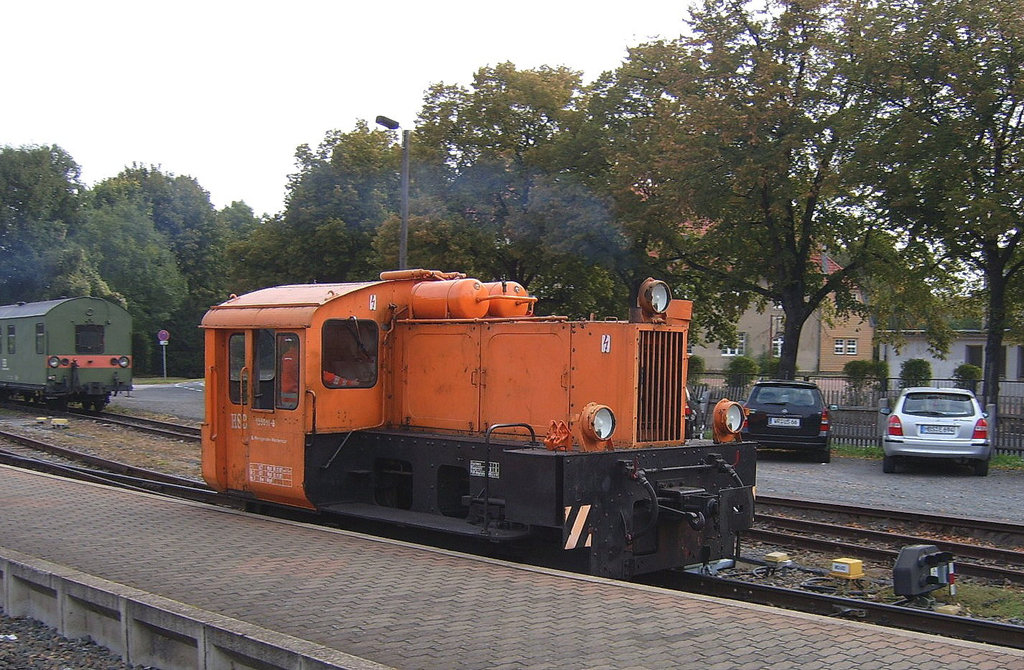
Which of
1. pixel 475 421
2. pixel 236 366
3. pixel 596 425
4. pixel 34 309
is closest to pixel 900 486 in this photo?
pixel 475 421

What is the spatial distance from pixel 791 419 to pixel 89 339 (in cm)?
1940

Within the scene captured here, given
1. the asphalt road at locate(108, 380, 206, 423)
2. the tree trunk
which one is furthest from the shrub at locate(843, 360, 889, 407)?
the asphalt road at locate(108, 380, 206, 423)

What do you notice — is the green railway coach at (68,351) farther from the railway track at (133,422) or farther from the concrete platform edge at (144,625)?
the concrete platform edge at (144,625)

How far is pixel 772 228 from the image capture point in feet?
75.8

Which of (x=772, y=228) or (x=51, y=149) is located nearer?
(x=772, y=228)

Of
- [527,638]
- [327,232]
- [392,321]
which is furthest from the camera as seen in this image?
[327,232]

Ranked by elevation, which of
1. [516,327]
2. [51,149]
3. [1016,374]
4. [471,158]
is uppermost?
[51,149]

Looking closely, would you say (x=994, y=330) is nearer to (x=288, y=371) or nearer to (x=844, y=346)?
(x=288, y=371)

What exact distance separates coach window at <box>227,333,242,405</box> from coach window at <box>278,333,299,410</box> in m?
0.61

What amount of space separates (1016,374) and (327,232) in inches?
1163

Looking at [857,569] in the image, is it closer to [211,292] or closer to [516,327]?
[516,327]

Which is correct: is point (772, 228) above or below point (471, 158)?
below

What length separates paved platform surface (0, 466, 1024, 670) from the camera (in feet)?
16.7

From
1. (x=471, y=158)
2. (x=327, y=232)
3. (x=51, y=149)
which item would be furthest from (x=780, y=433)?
(x=51, y=149)
